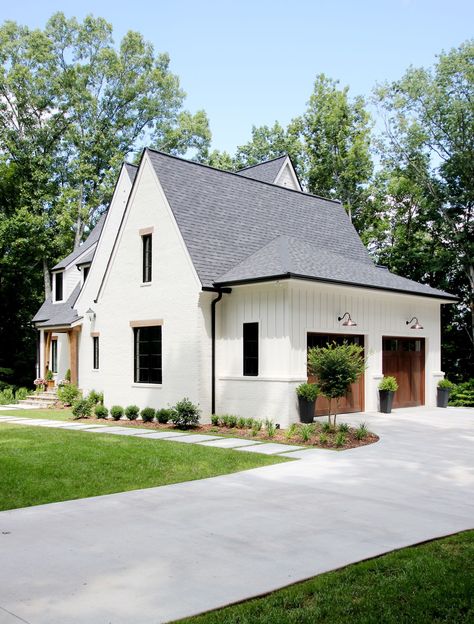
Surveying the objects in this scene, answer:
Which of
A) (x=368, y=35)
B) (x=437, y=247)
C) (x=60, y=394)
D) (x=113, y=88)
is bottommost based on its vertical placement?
(x=60, y=394)

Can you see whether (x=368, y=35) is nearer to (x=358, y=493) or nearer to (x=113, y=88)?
(x=358, y=493)

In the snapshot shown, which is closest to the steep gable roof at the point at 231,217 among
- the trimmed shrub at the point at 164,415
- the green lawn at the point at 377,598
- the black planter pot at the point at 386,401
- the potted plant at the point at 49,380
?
the trimmed shrub at the point at 164,415

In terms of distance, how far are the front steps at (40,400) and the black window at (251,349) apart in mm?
11226

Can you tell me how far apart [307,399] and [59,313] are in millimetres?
16764

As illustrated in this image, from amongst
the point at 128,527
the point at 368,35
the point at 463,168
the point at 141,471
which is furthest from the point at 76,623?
the point at 463,168

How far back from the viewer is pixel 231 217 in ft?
62.9

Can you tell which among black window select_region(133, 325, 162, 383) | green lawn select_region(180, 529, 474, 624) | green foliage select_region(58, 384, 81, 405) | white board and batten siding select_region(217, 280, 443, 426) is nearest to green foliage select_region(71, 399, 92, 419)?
black window select_region(133, 325, 162, 383)

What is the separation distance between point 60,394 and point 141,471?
15.6 meters

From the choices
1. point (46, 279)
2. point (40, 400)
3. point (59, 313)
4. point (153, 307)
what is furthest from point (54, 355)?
point (153, 307)

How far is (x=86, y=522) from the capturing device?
676cm

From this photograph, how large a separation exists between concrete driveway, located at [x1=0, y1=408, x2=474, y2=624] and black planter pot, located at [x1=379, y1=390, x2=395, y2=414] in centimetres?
812

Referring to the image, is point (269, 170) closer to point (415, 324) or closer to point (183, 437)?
point (415, 324)

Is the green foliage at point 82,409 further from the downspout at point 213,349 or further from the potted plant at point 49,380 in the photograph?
the potted plant at point 49,380

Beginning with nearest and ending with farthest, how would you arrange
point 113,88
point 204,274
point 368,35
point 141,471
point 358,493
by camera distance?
point 358,493
point 141,471
point 368,35
point 204,274
point 113,88
